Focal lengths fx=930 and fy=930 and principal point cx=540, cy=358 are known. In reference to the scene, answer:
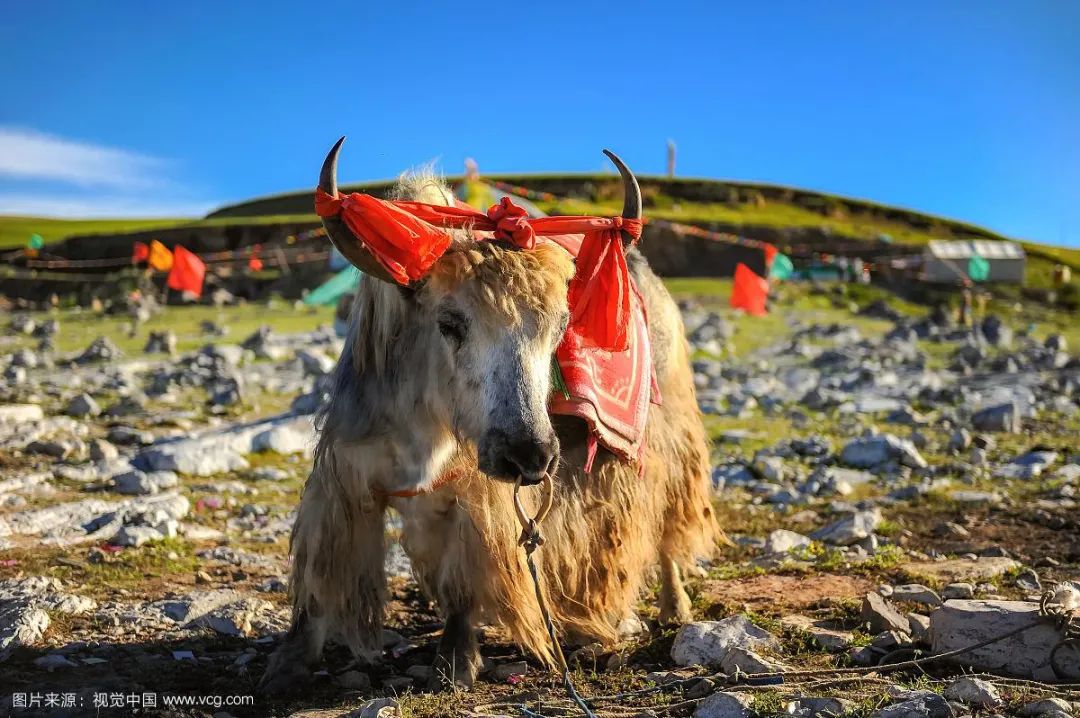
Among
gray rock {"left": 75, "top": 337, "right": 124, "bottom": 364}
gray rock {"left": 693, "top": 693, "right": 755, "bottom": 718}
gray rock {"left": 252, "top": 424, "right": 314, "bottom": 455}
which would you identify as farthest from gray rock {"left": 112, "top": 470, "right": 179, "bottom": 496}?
gray rock {"left": 75, "top": 337, "right": 124, "bottom": 364}

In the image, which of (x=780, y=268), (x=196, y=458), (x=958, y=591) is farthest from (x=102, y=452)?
(x=780, y=268)

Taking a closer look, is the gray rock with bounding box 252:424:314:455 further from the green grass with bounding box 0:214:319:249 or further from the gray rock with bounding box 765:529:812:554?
the green grass with bounding box 0:214:319:249

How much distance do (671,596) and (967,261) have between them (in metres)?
22.8

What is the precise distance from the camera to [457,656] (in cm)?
345

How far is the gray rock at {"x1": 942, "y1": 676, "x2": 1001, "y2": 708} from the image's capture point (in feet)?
9.22

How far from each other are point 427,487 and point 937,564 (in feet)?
9.63

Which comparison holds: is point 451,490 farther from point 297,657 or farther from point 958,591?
point 958,591

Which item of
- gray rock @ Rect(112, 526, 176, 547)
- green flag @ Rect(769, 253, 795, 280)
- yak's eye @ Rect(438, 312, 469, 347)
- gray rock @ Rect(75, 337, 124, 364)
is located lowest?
gray rock @ Rect(112, 526, 176, 547)

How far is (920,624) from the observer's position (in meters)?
3.59

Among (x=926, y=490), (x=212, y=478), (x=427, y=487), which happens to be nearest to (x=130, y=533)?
(x=212, y=478)

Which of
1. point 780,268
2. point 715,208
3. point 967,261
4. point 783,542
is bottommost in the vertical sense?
point 783,542

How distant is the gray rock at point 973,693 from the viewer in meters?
2.81

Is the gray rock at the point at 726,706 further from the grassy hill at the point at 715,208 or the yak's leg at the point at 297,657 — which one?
the grassy hill at the point at 715,208

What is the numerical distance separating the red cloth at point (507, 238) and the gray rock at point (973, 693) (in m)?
1.65
